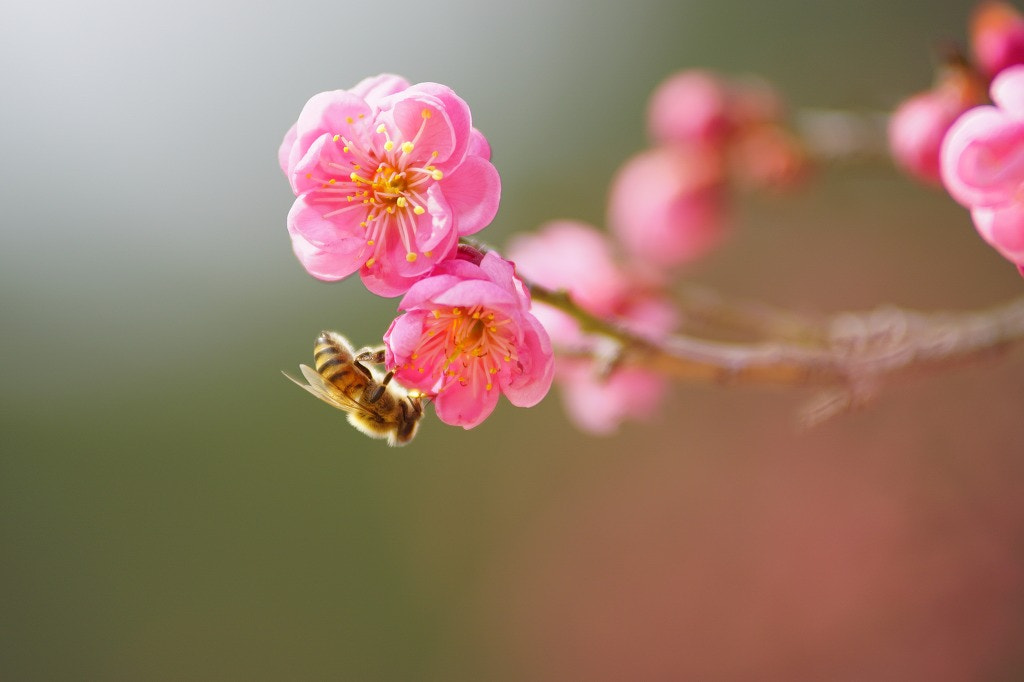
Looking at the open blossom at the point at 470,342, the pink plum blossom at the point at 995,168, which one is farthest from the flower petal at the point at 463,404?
the pink plum blossom at the point at 995,168

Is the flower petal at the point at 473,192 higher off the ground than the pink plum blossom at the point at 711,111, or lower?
lower

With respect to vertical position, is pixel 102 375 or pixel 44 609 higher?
pixel 102 375

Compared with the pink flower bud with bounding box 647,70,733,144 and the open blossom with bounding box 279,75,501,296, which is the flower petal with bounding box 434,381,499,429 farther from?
the pink flower bud with bounding box 647,70,733,144

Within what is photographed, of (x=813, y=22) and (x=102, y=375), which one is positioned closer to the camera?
(x=813, y=22)

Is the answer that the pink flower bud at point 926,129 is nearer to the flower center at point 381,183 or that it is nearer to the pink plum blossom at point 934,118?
the pink plum blossom at point 934,118

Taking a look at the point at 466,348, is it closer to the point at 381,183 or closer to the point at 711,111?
the point at 381,183

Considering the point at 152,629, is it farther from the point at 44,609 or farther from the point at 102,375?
the point at 102,375

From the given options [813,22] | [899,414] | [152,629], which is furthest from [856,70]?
[152,629]

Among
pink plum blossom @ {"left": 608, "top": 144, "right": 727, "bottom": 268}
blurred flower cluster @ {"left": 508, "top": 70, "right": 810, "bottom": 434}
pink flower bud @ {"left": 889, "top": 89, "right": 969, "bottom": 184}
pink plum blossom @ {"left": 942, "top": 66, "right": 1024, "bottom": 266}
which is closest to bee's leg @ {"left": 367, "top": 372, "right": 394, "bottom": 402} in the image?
blurred flower cluster @ {"left": 508, "top": 70, "right": 810, "bottom": 434}
